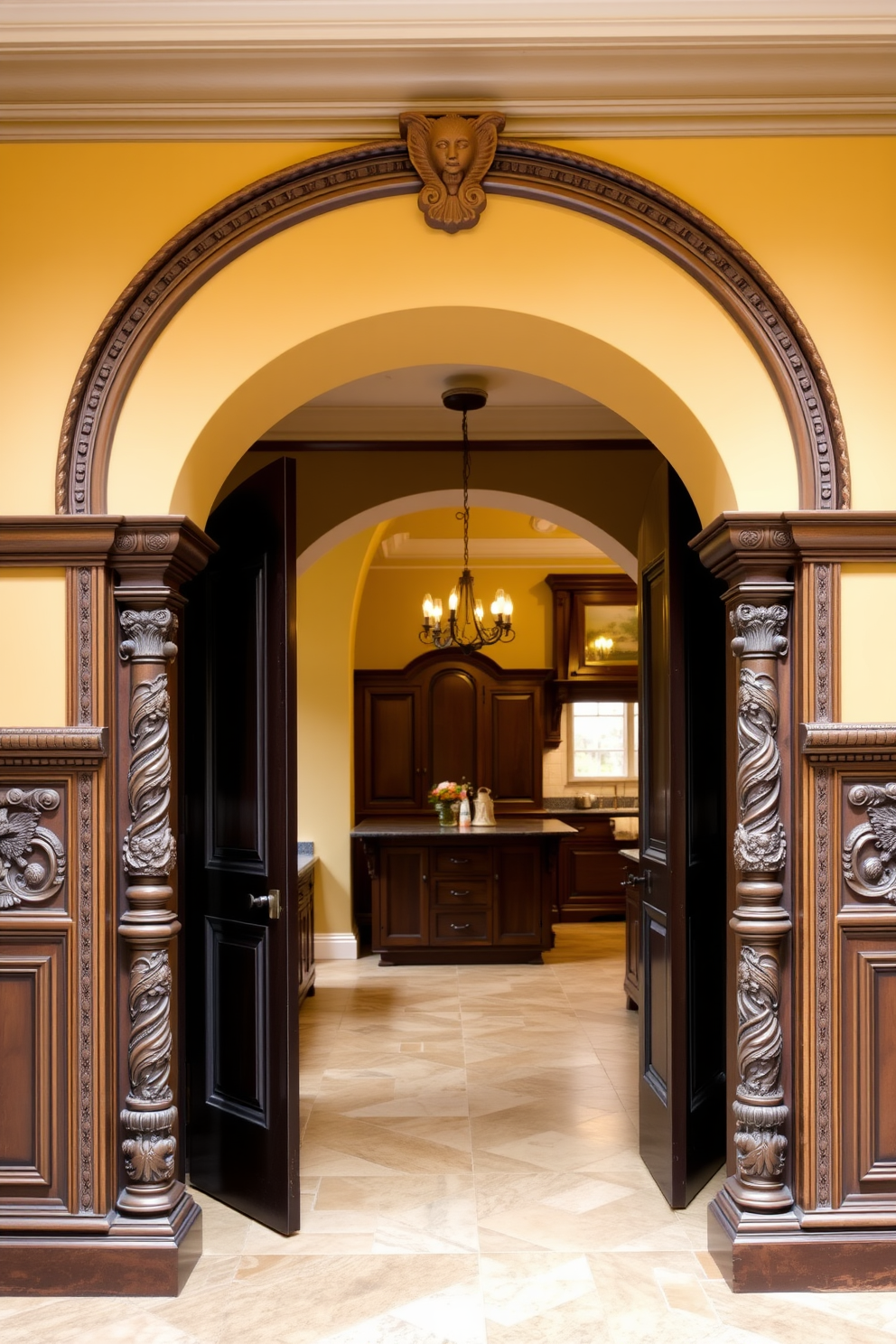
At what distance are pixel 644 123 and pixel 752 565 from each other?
1.40 m

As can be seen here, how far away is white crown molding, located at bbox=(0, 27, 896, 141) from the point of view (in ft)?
10.3

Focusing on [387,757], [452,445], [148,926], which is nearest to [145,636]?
[148,926]

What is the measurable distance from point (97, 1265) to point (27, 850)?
1.19 meters

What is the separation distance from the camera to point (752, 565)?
3316mm

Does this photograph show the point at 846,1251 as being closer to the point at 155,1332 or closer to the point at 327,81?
the point at 155,1332

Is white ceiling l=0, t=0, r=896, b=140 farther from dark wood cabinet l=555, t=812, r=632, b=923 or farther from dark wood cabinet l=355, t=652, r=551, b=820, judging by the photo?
dark wood cabinet l=555, t=812, r=632, b=923

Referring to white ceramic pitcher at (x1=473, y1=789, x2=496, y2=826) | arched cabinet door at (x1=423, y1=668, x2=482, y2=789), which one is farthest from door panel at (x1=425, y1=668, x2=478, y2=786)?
white ceramic pitcher at (x1=473, y1=789, x2=496, y2=826)

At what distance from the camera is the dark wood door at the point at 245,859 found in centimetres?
369

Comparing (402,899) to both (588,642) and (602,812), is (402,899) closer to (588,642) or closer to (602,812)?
(602,812)

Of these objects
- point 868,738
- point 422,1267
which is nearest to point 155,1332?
point 422,1267

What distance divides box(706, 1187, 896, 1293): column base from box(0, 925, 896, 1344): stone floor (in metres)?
0.04

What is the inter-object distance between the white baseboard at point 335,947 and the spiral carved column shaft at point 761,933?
5386 mm

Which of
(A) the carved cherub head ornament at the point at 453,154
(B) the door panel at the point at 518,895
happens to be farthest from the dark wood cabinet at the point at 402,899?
(A) the carved cherub head ornament at the point at 453,154

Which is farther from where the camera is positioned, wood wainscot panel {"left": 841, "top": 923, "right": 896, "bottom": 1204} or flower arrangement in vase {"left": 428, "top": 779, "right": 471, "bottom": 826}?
flower arrangement in vase {"left": 428, "top": 779, "right": 471, "bottom": 826}
